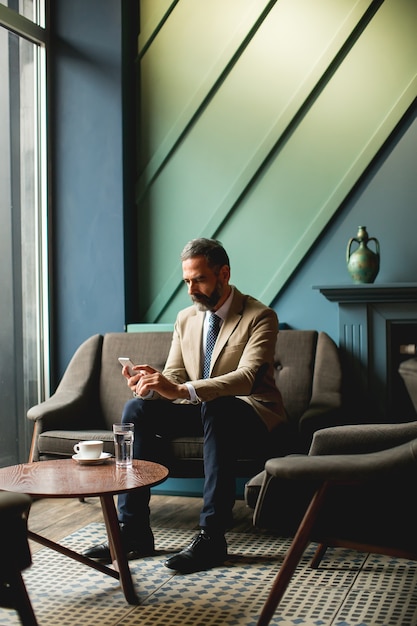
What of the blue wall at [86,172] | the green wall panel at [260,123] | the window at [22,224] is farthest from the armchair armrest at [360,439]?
the window at [22,224]

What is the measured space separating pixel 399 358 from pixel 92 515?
171cm

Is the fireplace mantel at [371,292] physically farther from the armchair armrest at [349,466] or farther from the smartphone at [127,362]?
the armchair armrest at [349,466]

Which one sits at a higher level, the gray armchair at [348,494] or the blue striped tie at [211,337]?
the blue striped tie at [211,337]

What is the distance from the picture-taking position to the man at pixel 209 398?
289 centimetres

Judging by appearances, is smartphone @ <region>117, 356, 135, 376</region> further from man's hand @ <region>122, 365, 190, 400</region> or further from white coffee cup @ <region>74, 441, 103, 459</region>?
white coffee cup @ <region>74, 441, 103, 459</region>

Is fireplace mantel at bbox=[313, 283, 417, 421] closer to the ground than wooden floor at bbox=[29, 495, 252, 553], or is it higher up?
higher up

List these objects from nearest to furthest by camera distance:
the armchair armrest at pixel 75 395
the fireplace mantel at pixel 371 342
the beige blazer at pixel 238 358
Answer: the beige blazer at pixel 238 358, the armchair armrest at pixel 75 395, the fireplace mantel at pixel 371 342

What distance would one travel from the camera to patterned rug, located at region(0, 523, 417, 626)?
2.36m

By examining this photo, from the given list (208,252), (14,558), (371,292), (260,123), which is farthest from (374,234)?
(14,558)

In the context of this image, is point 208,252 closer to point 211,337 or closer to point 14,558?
point 211,337

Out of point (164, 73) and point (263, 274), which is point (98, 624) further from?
point (164, 73)

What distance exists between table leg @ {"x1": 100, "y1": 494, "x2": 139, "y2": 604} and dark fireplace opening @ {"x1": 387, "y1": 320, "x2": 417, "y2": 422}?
1.78 m

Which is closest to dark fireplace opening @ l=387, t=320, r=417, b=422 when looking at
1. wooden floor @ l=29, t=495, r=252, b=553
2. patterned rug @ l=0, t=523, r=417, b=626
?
wooden floor @ l=29, t=495, r=252, b=553

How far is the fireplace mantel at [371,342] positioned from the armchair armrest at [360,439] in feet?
4.96
